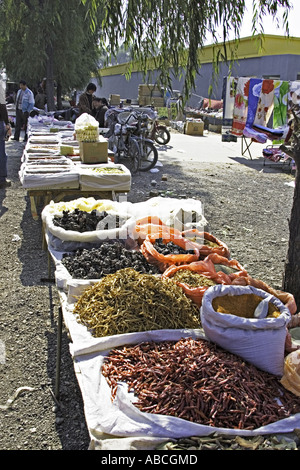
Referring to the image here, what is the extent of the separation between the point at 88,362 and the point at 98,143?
482 cm

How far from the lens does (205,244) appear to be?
4387 mm

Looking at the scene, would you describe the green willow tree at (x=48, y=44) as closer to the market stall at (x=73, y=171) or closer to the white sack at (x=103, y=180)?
the market stall at (x=73, y=171)

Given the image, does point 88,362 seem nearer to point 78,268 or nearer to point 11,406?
point 11,406

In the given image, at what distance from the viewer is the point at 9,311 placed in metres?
4.24

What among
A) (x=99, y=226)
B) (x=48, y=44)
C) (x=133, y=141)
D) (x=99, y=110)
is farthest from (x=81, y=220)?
(x=48, y=44)

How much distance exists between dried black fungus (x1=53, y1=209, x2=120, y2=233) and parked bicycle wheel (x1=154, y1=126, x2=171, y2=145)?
35.9 ft

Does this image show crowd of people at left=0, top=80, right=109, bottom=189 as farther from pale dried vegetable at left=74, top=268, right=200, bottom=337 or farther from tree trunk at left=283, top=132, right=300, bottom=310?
tree trunk at left=283, top=132, right=300, bottom=310

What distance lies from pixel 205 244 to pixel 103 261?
44.6 inches

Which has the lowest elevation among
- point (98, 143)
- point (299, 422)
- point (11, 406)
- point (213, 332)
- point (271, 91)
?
point (11, 406)

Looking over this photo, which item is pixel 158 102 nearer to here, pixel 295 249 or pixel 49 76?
pixel 49 76

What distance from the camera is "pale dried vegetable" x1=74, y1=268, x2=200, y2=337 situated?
9.39ft

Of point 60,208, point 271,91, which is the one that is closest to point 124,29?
point 60,208

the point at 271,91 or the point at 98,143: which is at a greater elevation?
the point at 271,91

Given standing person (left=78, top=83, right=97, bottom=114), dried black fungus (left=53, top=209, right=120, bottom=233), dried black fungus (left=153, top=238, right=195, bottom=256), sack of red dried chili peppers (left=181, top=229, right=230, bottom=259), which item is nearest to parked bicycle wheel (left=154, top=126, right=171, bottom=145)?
standing person (left=78, top=83, right=97, bottom=114)
